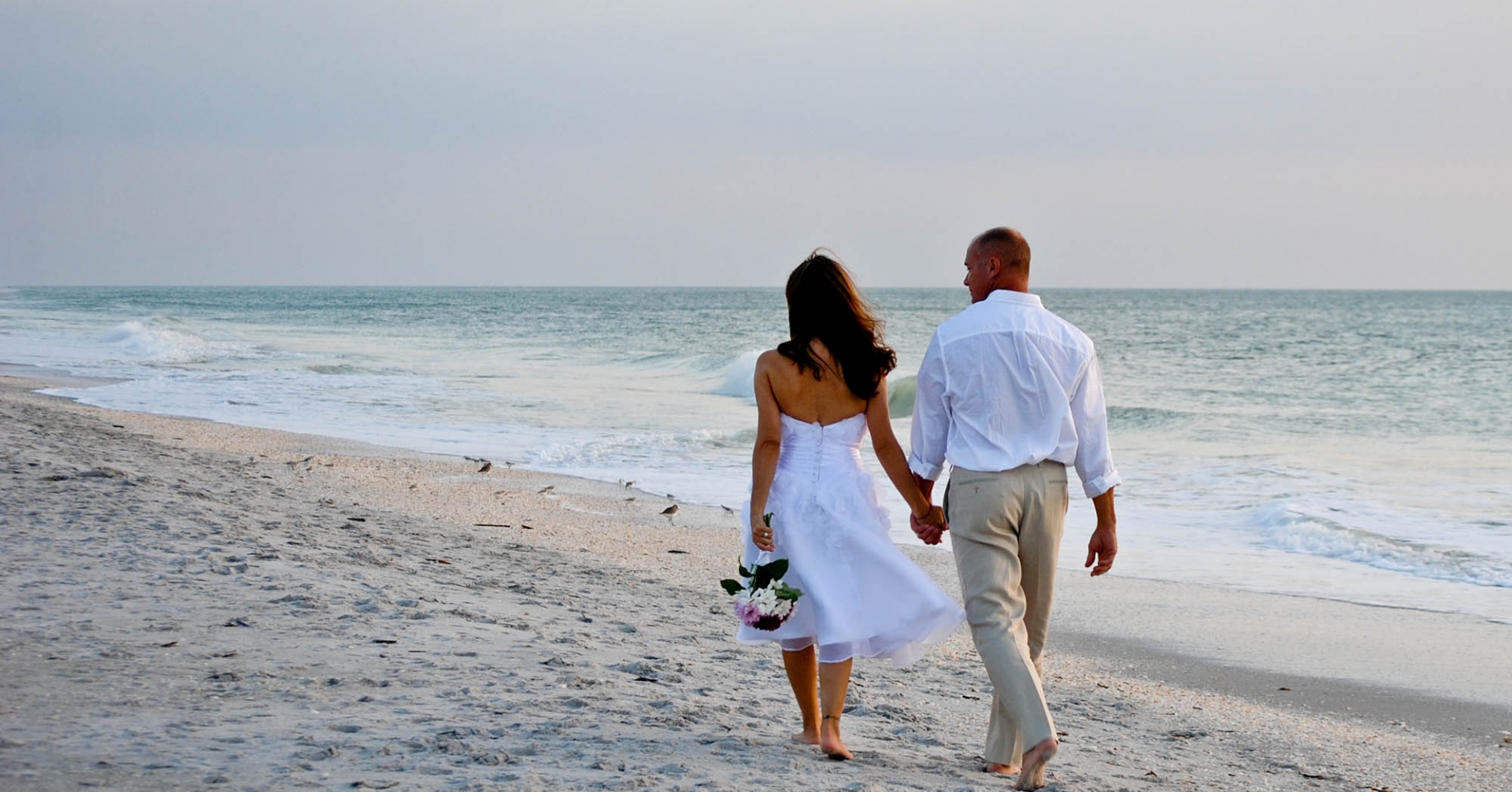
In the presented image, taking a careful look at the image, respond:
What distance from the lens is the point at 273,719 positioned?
3568 millimetres

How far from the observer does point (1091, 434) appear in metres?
3.48

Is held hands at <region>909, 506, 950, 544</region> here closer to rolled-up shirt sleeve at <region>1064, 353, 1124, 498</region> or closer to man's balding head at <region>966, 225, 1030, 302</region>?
rolled-up shirt sleeve at <region>1064, 353, 1124, 498</region>

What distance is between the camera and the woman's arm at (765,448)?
353cm

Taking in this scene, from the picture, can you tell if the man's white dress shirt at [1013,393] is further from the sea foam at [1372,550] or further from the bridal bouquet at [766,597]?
the sea foam at [1372,550]

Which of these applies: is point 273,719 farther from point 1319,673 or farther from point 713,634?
point 1319,673

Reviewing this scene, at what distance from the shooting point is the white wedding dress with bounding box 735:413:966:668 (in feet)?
11.5

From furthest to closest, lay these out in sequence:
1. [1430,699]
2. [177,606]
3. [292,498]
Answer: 1. [292,498]
2. [1430,699]
3. [177,606]

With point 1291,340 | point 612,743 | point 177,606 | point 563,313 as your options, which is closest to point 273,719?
point 612,743

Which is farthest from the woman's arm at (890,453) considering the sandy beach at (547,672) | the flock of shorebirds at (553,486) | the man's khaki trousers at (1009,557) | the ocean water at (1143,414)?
the flock of shorebirds at (553,486)

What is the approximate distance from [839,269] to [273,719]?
2.15 metres

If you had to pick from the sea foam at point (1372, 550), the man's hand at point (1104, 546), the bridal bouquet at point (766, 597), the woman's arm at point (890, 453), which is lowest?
the sea foam at point (1372, 550)

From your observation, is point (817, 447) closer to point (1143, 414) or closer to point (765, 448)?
point (765, 448)

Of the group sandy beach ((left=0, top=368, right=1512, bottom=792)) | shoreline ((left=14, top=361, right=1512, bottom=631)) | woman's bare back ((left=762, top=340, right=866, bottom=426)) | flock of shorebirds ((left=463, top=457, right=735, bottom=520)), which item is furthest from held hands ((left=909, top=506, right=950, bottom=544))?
flock of shorebirds ((left=463, top=457, right=735, bottom=520))

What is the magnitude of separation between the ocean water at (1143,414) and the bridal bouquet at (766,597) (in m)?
5.22
